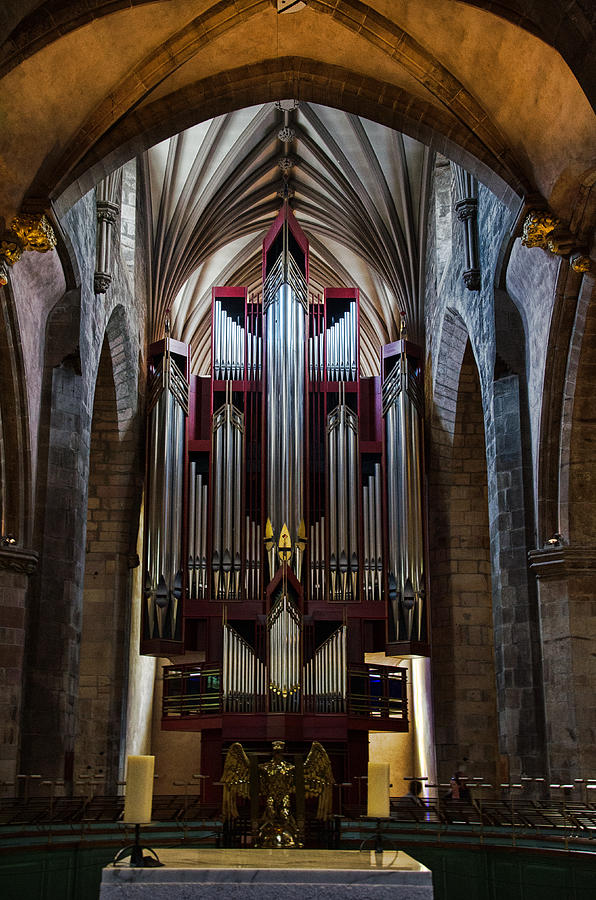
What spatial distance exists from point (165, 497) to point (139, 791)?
45.1 ft

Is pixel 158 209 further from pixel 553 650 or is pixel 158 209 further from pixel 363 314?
pixel 553 650

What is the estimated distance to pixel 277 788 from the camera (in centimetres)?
612

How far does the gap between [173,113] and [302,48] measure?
5.55ft

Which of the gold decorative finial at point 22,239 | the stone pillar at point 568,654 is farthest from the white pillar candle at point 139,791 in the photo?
the stone pillar at point 568,654

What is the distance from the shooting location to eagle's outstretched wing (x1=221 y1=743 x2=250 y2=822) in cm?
688

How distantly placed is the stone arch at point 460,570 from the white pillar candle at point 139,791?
44.4 feet

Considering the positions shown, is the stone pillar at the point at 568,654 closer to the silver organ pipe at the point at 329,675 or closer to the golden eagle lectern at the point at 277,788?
the silver organ pipe at the point at 329,675

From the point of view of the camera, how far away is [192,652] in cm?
1761

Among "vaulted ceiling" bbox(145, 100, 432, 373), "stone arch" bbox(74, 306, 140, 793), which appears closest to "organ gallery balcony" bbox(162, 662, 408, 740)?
"stone arch" bbox(74, 306, 140, 793)

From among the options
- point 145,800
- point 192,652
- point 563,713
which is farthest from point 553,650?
point 145,800

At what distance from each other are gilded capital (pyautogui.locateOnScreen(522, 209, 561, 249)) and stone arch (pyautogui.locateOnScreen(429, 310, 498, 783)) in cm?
582

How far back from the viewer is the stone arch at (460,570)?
16.9 metres

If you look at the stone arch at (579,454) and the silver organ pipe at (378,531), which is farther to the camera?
the silver organ pipe at (378,531)

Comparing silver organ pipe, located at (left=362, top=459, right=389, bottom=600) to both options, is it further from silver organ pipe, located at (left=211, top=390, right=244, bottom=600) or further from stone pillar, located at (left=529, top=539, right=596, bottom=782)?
stone pillar, located at (left=529, top=539, right=596, bottom=782)
